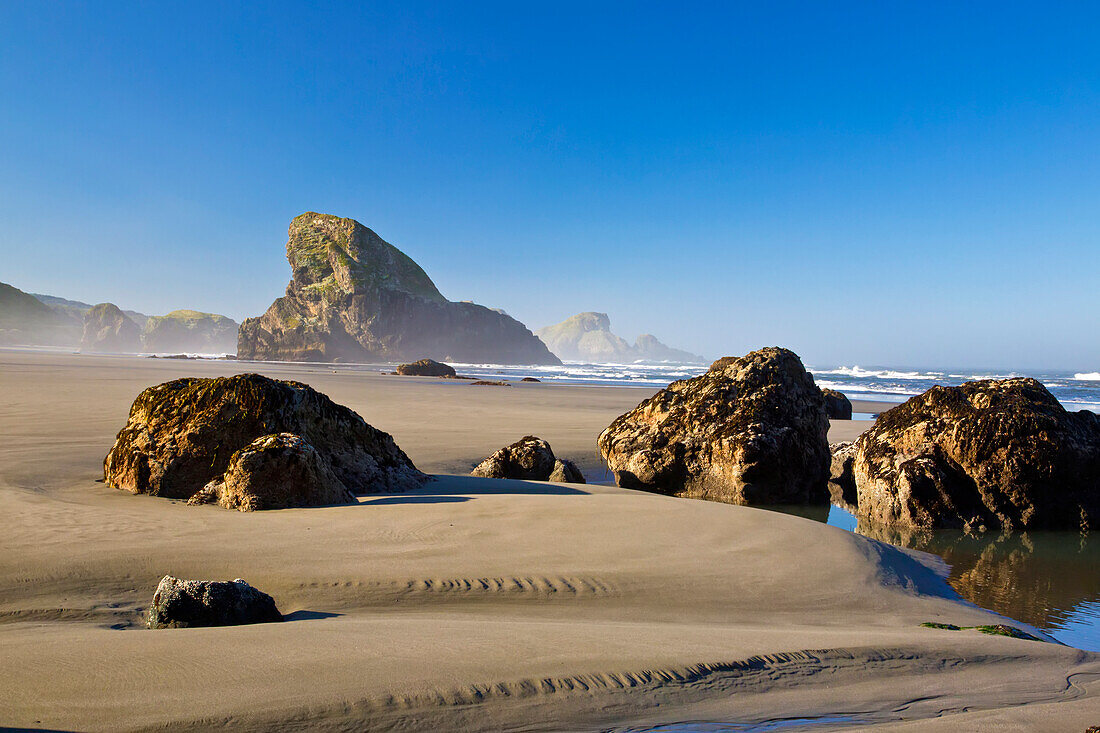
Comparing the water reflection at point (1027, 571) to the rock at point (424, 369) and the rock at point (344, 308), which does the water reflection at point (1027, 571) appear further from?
the rock at point (344, 308)

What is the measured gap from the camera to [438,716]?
2332 millimetres

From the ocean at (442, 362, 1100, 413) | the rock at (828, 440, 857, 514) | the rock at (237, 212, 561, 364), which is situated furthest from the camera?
the rock at (237, 212, 561, 364)

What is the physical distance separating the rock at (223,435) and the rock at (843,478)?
20.1ft

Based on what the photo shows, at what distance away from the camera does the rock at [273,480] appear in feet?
18.9

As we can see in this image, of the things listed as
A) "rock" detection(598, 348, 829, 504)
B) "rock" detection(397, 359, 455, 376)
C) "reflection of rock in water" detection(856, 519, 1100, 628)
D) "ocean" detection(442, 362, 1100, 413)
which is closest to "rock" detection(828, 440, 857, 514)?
"rock" detection(598, 348, 829, 504)

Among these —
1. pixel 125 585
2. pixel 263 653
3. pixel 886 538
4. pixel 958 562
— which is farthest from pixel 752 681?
pixel 886 538

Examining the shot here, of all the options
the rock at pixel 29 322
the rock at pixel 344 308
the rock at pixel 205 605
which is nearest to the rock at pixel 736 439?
the rock at pixel 205 605

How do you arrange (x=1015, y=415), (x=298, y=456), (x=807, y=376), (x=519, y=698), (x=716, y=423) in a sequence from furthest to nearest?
(x=807, y=376), (x=716, y=423), (x=1015, y=415), (x=298, y=456), (x=519, y=698)

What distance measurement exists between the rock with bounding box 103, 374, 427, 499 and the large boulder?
1615 mm

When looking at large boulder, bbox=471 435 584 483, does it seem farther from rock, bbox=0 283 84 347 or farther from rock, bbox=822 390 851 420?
rock, bbox=0 283 84 347

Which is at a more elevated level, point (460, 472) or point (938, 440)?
point (938, 440)

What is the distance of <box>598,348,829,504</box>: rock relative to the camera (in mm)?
8656

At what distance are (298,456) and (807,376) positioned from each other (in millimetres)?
7657

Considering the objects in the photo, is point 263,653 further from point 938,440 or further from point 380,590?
point 938,440
